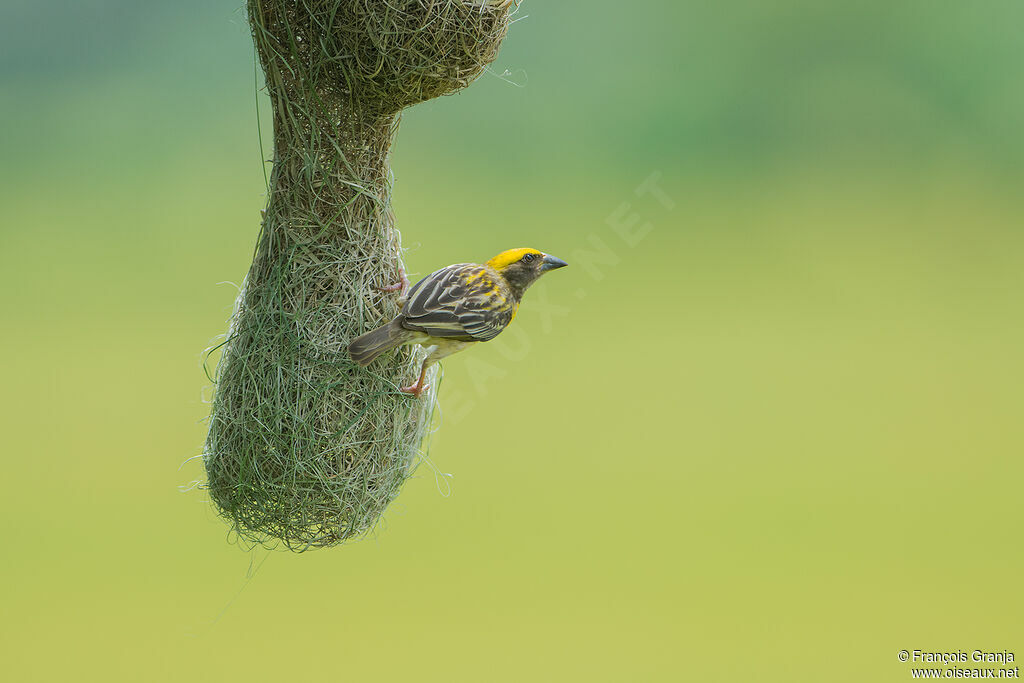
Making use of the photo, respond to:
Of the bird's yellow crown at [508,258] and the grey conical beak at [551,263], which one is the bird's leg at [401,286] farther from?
the grey conical beak at [551,263]

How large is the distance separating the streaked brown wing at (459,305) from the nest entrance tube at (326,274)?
0.20m

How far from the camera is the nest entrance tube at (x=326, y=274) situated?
2.48 meters

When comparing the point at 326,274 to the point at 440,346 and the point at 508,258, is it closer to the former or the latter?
the point at 440,346

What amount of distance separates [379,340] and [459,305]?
0.81ft

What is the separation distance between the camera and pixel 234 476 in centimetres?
279

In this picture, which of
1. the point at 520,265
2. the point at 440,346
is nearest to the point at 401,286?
the point at 440,346

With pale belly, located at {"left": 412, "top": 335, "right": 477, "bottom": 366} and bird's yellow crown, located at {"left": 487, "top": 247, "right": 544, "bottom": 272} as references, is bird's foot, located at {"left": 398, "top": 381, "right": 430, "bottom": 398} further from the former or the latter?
bird's yellow crown, located at {"left": 487, "top": 247, "right": 544, "bottom": 272}

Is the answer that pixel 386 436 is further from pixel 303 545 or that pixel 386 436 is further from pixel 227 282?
pixel 227 282

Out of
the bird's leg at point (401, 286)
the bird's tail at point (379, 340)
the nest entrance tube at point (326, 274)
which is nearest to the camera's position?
the nest entrance tube at point (326, 274)

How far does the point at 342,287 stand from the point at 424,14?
2.61ft

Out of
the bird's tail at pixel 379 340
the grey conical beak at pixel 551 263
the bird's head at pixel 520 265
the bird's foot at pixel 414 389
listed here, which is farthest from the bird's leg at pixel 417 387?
the grey conical beak at pixel 551 263

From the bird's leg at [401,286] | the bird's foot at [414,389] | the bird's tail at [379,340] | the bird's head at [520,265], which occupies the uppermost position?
the bird's head at [520,265]

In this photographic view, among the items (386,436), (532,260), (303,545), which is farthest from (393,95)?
(303,545)

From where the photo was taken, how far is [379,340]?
2.58 metres
